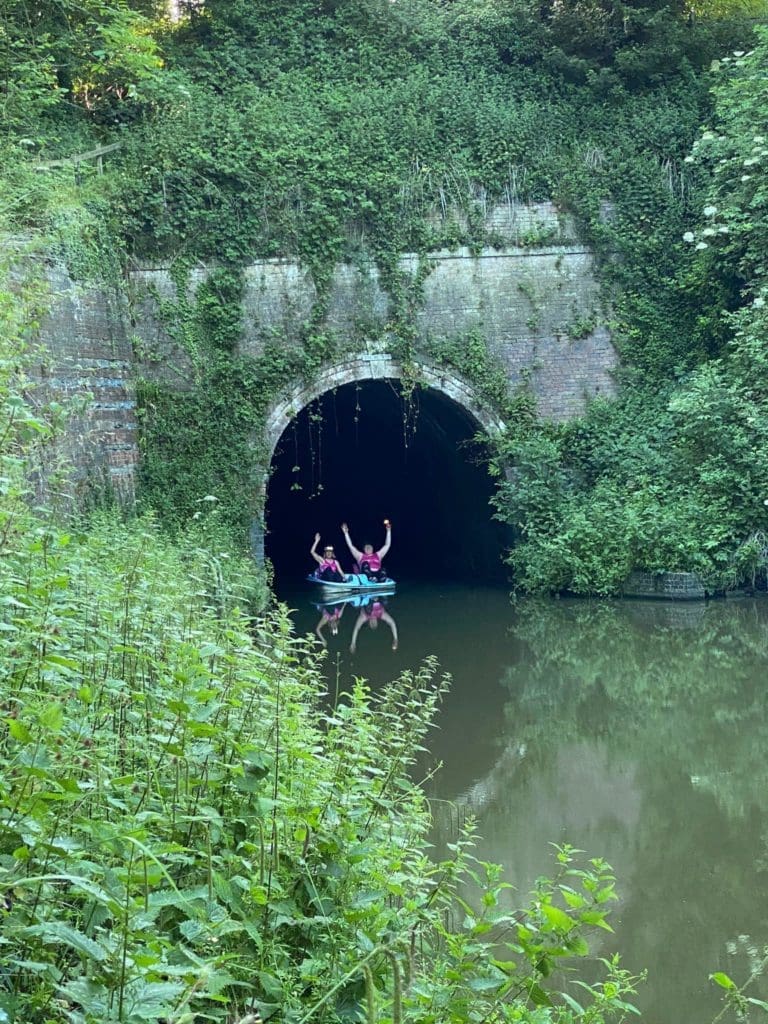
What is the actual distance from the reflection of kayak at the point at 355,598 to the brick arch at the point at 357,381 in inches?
65.1

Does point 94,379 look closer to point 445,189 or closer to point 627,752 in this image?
point 445,189

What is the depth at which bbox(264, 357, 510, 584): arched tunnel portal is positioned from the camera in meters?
14.9

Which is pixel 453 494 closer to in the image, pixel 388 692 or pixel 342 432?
pixel 342 432

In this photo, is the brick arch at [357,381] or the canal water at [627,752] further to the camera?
the brick arch at [357,381]

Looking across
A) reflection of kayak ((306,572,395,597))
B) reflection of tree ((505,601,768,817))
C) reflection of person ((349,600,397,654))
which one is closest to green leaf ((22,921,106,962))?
reflection of tree ((505,601,768,817))

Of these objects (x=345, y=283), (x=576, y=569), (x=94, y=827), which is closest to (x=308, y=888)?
(x=94, y=827)

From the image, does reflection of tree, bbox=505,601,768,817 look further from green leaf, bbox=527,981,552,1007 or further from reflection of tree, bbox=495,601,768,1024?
green leaf, bbox=527,981,552,1007

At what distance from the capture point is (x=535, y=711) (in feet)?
28.3

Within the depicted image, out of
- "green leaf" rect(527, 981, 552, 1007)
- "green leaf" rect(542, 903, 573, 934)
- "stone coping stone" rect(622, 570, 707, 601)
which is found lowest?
"stone coping stone" rect(622, 570, 707, 601)

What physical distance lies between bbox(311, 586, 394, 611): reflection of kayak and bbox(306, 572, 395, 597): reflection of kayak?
0.09 ft

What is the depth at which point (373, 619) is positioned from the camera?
13320 mm

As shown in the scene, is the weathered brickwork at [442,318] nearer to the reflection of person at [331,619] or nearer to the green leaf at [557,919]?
the reflection of person at [331,619]

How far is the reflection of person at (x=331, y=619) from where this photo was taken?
483 inches

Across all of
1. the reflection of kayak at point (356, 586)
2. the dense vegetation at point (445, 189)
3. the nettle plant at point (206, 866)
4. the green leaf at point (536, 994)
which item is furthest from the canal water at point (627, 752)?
the reflection of kayak at point (356, 586)
